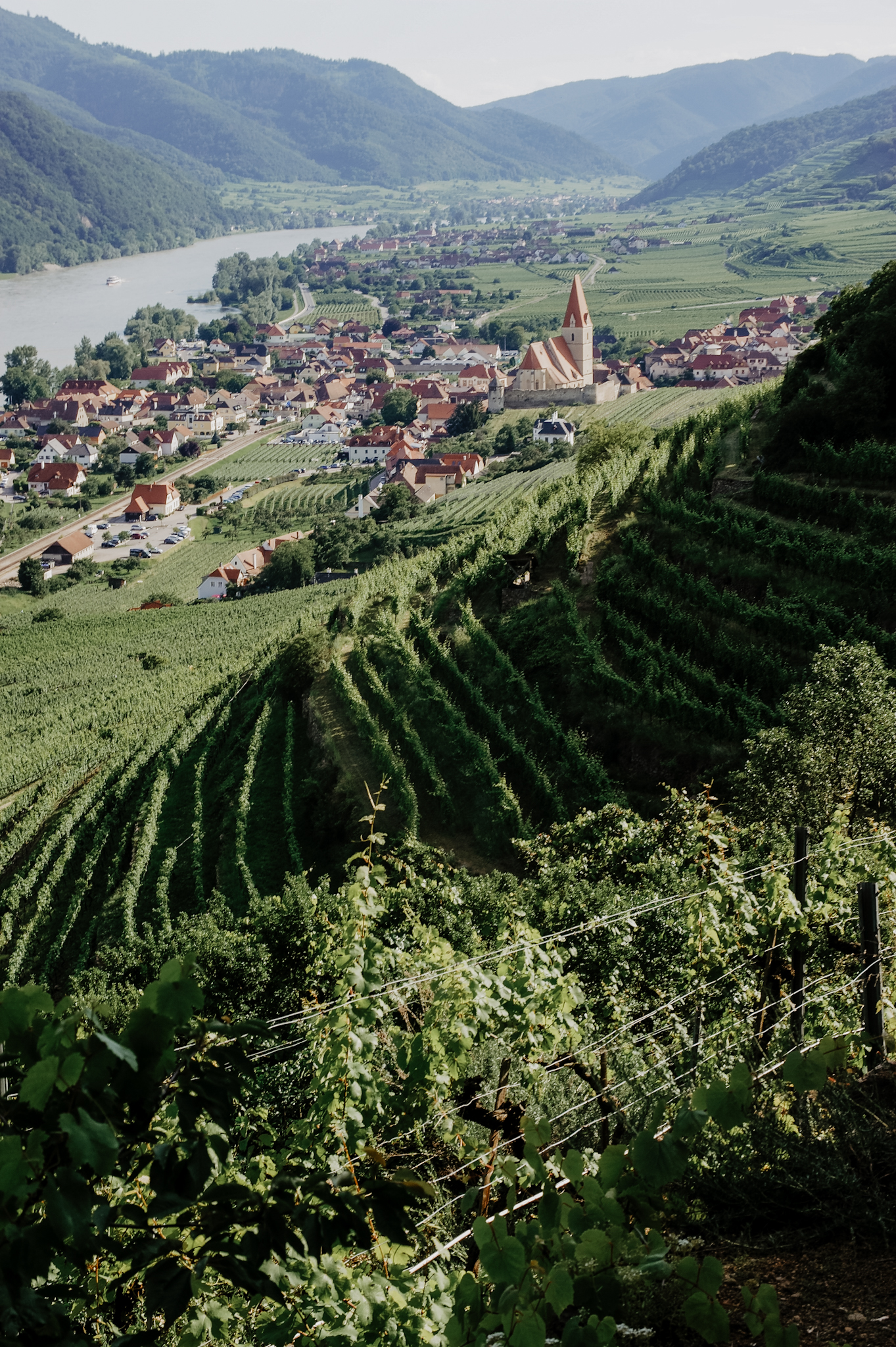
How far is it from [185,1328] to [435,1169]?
248 centimetres

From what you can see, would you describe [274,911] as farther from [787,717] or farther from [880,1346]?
[880,1346]

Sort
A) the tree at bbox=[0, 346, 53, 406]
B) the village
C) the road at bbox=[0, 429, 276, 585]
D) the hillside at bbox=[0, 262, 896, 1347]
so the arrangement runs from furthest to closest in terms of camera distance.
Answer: the tree at bbox=[0, 346, 53, 406], the village, the road at bbox=[0, 429, 276, 585], the hillside at bbox=[0, 262, 896, 1347]

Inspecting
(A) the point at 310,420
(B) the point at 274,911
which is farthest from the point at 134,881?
(A) the point at 310,420

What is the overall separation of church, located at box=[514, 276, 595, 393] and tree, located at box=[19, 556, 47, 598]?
4188 centimetres

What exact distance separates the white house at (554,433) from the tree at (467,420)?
1313 centimetres

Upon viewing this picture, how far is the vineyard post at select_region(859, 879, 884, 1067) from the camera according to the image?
5422 mm

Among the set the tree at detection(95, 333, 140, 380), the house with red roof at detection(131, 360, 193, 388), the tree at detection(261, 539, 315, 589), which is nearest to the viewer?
the tree at detection(261, 539, 315, 589)

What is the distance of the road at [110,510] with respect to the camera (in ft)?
225

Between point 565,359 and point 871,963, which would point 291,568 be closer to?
point 565,359

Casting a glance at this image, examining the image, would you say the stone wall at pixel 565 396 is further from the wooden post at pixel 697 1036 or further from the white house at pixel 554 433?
the wooden post at pixel 697 1036

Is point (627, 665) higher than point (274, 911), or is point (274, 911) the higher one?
point (627, 665)

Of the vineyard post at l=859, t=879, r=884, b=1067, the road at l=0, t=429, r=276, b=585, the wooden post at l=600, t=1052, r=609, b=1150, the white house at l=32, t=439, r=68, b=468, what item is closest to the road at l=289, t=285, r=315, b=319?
the road at l=0, t=429, r=276, b=585

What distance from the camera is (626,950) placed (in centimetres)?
960

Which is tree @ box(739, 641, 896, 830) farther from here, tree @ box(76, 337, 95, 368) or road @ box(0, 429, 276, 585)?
tree @ box(76, 337, 95, 368)
